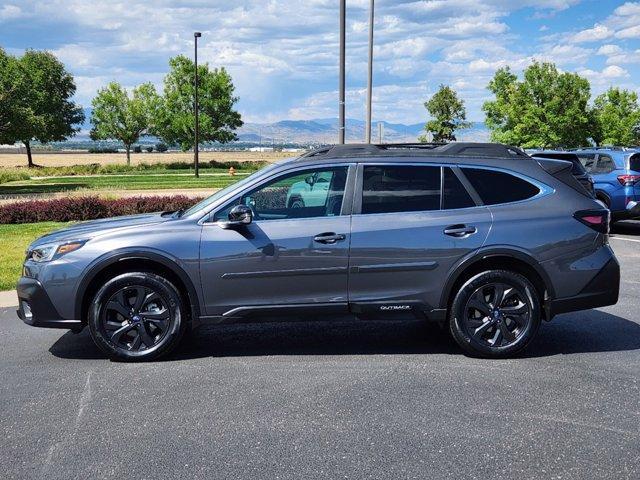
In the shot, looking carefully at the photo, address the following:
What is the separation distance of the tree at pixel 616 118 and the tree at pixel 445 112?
892 centimetres

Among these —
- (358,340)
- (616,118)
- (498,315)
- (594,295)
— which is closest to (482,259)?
(498,315)

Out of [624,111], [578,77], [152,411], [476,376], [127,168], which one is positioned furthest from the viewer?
[127,168]

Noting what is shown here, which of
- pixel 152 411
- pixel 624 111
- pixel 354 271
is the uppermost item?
pixel 624 111

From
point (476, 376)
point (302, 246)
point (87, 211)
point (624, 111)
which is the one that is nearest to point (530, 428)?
point (476, 376)

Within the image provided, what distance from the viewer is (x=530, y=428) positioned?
4.14 m

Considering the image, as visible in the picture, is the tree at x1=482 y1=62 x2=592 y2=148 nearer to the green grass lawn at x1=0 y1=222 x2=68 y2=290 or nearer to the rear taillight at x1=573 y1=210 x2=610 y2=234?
the green grass lawn at x1=0 y1=222 x2=68 y2=290

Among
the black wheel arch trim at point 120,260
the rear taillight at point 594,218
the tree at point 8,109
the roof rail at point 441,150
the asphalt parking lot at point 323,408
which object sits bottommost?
the asphalt parking lot at point 323,408

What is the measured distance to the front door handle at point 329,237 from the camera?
5332 millimetres

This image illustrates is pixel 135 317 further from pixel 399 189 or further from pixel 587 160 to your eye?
pixel 587 160

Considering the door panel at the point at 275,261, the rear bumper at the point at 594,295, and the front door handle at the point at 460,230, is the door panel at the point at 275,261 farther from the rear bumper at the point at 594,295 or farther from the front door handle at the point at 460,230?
the rear bumper at the point at 594,295

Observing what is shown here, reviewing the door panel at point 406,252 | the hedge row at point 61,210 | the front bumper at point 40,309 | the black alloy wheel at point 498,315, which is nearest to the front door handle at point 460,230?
the door panel at point 406,252

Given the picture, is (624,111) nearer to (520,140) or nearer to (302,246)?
(520,140)

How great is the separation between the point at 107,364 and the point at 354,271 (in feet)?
7.07

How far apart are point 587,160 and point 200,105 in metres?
48.7
